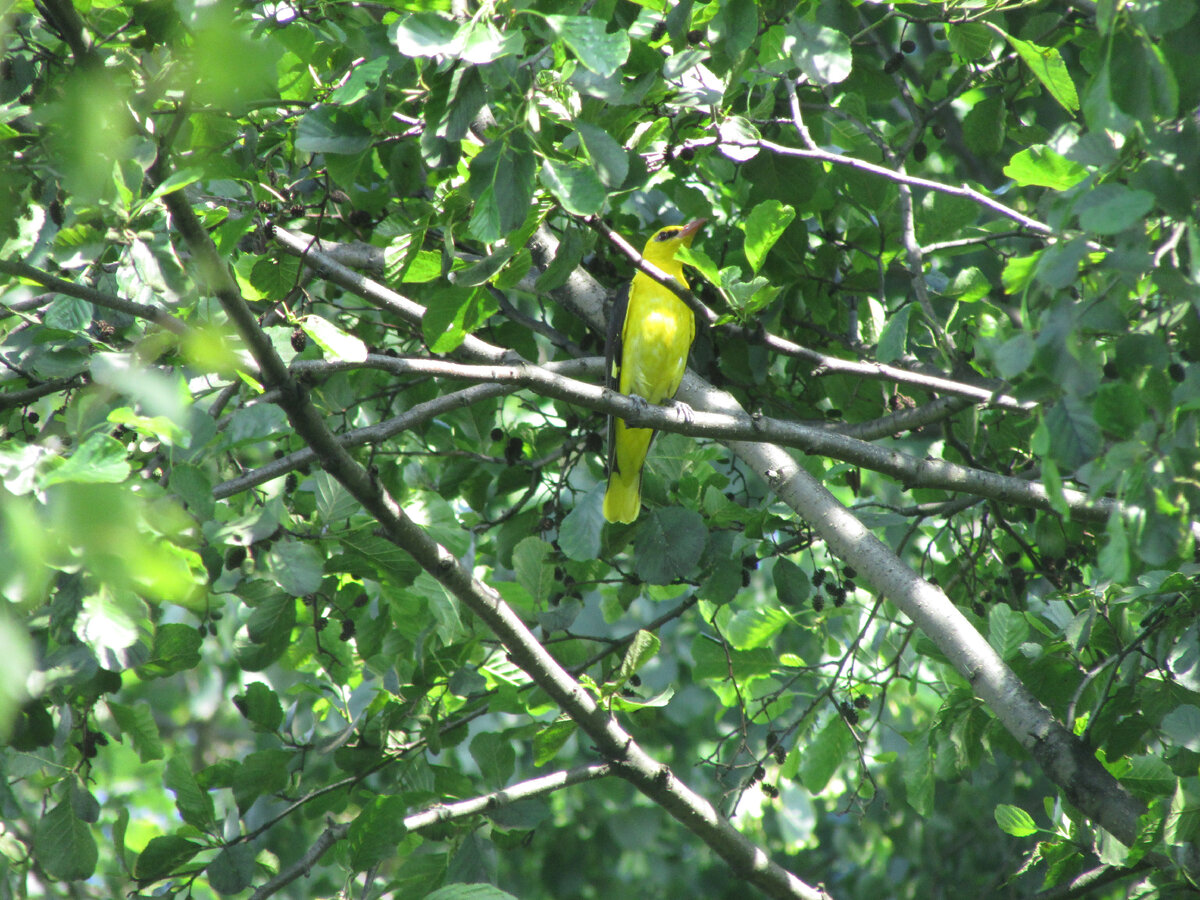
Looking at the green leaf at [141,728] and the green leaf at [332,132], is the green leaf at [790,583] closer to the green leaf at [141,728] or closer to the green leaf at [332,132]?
the green leaf at [332,132]

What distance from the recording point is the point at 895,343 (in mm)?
2619

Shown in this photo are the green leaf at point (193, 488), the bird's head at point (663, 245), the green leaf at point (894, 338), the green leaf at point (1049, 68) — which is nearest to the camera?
the green leaf at point (193, 488)

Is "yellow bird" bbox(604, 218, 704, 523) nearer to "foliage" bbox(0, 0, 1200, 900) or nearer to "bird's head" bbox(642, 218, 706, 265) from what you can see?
"bird's head" bbox(642, 218, 706, 265)

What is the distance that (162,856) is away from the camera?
2795mm

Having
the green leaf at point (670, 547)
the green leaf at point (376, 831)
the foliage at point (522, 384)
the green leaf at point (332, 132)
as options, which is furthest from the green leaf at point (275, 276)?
the green leaf at point (376, 831)

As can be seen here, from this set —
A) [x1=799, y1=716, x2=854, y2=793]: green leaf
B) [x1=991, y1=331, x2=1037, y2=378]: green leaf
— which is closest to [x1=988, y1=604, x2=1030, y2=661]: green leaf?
[x1=799, y1=716, x2=854, y2=793]: green leaf

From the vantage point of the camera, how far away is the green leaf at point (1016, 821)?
2424 mm

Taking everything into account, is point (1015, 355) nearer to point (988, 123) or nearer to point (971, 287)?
point (971, 287)

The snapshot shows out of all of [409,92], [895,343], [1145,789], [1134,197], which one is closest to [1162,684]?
[1145,789]

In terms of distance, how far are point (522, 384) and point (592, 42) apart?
86cm

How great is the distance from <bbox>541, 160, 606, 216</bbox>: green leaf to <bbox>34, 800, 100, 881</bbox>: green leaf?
218cm

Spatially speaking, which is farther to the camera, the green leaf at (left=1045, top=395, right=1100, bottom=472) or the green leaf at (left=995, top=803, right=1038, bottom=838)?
the green leaf at (left=995, top=803, right=1038, bottom=838)

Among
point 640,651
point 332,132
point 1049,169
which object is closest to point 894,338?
point 1049,169

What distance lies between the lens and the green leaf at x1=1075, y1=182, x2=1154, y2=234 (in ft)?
4.48
